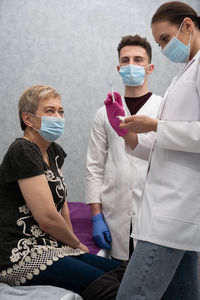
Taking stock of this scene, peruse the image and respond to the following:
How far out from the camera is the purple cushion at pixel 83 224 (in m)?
1.98

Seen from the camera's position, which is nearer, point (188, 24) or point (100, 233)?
point (188, 24)

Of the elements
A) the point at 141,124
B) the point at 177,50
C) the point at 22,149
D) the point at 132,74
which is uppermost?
the point at 177,50

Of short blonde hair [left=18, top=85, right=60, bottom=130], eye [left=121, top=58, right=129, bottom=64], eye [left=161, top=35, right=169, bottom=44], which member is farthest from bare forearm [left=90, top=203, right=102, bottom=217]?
eye [left=161, top=35, right=169, bottom=44]

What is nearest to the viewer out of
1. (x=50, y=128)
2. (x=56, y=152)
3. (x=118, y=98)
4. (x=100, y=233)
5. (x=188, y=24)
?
(x=188, y=24)

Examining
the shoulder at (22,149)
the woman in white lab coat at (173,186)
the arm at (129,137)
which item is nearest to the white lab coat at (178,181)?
the woman in white lab coat at (173,186)

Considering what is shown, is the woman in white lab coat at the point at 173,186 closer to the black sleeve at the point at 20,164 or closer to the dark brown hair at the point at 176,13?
the dark brown hair at the point at 176,13

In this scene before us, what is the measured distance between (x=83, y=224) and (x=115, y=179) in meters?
0.46

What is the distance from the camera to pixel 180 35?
3.97 feet

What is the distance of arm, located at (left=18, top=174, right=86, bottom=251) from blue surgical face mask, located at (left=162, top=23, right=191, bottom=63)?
2.36ft

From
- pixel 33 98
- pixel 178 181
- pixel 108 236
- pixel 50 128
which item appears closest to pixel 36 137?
pixel 50 128

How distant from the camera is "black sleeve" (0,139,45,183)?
139cm

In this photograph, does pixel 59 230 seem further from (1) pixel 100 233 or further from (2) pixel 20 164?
(1) pixel 100 233

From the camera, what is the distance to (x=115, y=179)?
205cm

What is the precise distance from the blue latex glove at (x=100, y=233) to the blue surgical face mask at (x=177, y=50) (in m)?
1.13
